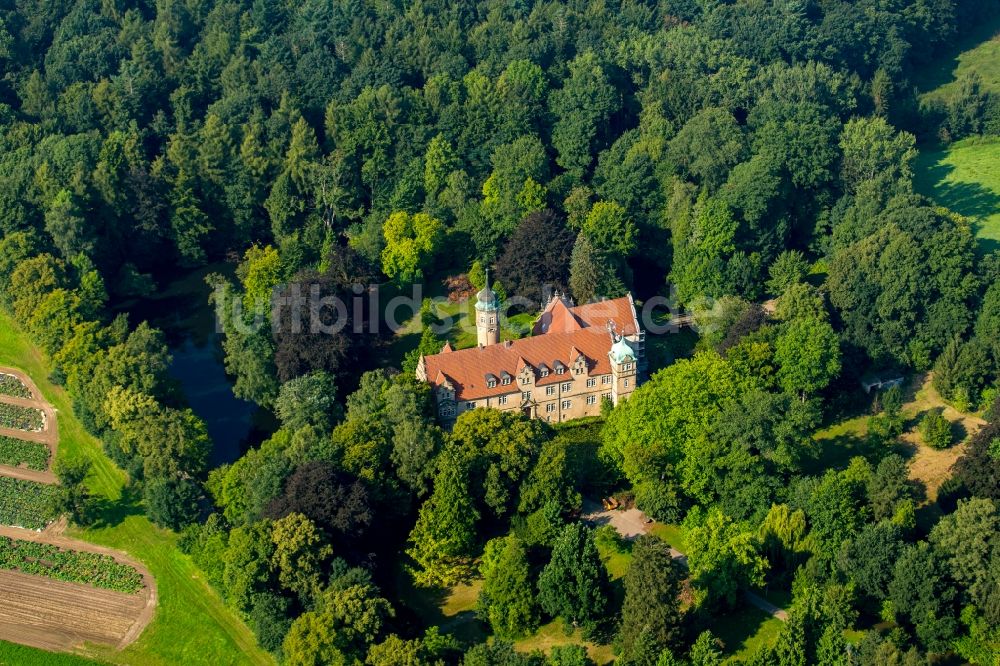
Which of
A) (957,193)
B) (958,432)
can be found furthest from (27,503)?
(957,193)

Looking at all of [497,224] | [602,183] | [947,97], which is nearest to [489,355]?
[497,224]

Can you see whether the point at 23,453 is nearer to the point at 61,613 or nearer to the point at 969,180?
the point at 61,613

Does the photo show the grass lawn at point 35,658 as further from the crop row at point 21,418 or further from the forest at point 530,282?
the crop row at point 21,418

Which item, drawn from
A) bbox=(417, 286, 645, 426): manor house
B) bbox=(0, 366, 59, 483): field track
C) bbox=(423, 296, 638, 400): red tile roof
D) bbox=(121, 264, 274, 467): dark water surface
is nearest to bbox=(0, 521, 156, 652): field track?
bbox=(0, 366, 59, 483): field track

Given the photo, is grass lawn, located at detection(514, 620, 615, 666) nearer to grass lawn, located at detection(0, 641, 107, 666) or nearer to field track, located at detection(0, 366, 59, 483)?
grass lawn, located at detection(0, 641, 107, 666)

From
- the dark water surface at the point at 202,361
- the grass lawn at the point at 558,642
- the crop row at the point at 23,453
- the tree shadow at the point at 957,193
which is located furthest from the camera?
the tree shadow at the point at 957,193

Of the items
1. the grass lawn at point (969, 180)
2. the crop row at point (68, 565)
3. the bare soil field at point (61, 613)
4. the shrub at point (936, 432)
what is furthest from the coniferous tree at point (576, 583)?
the grass lawn at point (969, 180)

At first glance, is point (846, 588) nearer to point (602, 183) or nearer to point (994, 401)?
point (994, 401)
